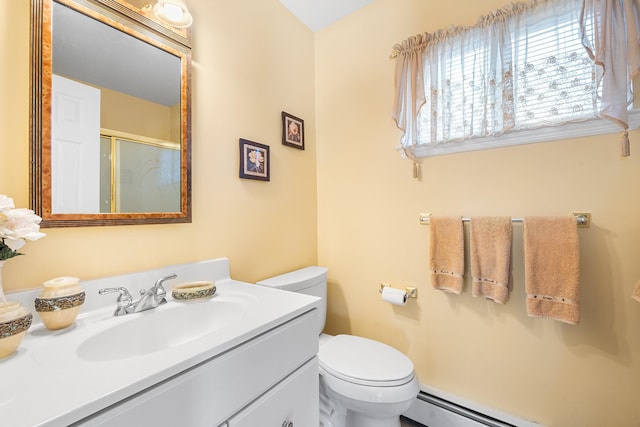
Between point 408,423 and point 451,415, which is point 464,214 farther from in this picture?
point 408,423

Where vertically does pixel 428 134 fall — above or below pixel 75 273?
above

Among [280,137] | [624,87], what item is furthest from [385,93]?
[624,87]

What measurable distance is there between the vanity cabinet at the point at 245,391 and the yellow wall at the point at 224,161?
1.97ft

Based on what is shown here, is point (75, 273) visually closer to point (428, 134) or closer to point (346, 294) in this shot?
point (346, 294)

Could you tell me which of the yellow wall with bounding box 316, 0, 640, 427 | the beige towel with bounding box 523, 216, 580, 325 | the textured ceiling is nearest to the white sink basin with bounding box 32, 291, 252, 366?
the yellow wall with bounding box 316, 0, 640, 427

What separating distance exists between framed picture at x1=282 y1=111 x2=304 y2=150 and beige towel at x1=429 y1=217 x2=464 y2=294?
934mm

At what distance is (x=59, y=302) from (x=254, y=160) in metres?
0.95

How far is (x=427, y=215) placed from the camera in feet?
4.79

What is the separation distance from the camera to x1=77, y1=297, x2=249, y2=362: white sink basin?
75 centimetres

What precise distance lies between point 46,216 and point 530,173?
184 centimetres

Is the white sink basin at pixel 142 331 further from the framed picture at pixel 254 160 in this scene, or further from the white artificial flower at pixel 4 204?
the framed picture at pixel 254 160

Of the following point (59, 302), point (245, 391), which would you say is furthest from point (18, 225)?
point (245, 391)

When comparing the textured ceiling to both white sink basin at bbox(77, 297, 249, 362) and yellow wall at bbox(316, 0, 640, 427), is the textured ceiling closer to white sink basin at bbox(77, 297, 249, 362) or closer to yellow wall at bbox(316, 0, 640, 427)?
yellow wall at bbox(316, 0, 640, 427)

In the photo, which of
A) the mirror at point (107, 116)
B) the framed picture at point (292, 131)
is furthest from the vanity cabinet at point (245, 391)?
the framed picture at point (292, 131)
